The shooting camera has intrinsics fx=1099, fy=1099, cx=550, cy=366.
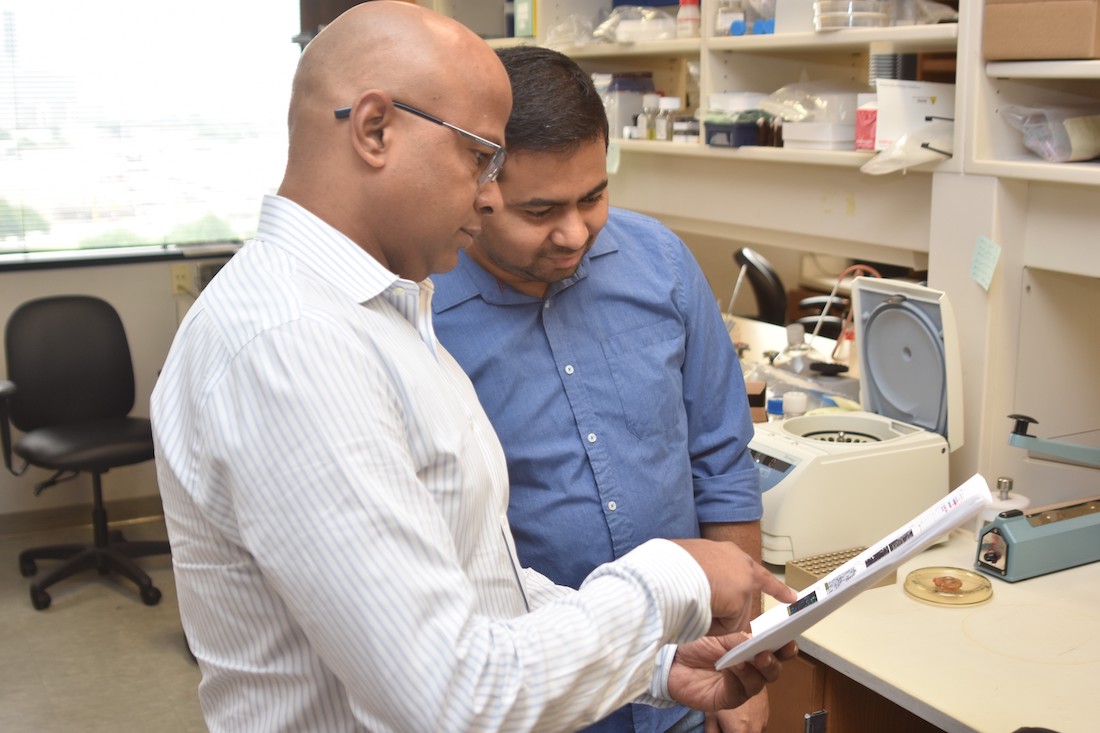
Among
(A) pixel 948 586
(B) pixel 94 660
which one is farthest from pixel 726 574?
(B) pixel 94 660

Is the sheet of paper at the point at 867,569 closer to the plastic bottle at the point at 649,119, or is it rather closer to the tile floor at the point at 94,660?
the plastic bottle at the point at 649,119

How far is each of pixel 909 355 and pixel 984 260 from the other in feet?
0.83

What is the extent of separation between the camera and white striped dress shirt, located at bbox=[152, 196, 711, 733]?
32.2 inches

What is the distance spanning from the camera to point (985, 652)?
1.61 meters

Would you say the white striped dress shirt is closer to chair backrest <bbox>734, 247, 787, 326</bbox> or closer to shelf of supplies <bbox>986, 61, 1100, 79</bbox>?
shelf of supplies <bbox>986, 61, 1100, 79</bbox>

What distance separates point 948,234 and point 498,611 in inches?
55.4

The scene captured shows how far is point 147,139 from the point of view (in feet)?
15.8

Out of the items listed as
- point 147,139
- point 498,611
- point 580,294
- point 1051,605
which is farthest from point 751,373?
point 147,139

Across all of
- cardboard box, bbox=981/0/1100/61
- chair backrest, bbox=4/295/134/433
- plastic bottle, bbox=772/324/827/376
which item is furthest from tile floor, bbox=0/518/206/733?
cardboard box, bbox=981/0/1100/61

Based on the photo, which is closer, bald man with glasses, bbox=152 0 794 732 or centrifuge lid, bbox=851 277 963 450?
bald man with glasses, bbox=152 0 794 732

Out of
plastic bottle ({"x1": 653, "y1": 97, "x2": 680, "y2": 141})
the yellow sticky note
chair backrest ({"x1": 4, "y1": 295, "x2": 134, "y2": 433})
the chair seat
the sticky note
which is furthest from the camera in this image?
chair backrest ({"x1": 4, "y1": 295, "x2": 134, "y2": 433})

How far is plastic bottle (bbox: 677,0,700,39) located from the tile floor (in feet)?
7.68

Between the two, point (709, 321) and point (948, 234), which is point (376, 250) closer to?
point (709, 321)

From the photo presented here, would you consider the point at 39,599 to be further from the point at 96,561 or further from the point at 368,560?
the point at 368,560
